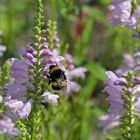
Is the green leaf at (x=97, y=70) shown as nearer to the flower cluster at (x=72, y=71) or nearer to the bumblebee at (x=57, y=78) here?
the flower cluster at (x=72, y=71)

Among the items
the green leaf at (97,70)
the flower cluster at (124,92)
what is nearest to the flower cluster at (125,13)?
the flower cluster at (124,92)

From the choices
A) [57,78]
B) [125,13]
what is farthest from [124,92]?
[125,13]

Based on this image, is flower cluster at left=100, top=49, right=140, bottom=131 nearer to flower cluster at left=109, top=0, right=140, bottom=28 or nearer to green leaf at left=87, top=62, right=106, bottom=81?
flower cluster at left=109, top=0, right=140, bottom=28

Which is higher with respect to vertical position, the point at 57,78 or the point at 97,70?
the point at 97,70

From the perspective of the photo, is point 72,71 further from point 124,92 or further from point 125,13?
point 124,92

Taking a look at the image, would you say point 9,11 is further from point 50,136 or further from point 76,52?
point 50,136

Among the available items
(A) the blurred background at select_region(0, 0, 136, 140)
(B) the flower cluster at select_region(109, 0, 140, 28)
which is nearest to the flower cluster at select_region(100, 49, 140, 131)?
(B) the flower cluster at select_region(109, 0, 140, 28)

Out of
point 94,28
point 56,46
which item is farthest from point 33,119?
point 94,28
